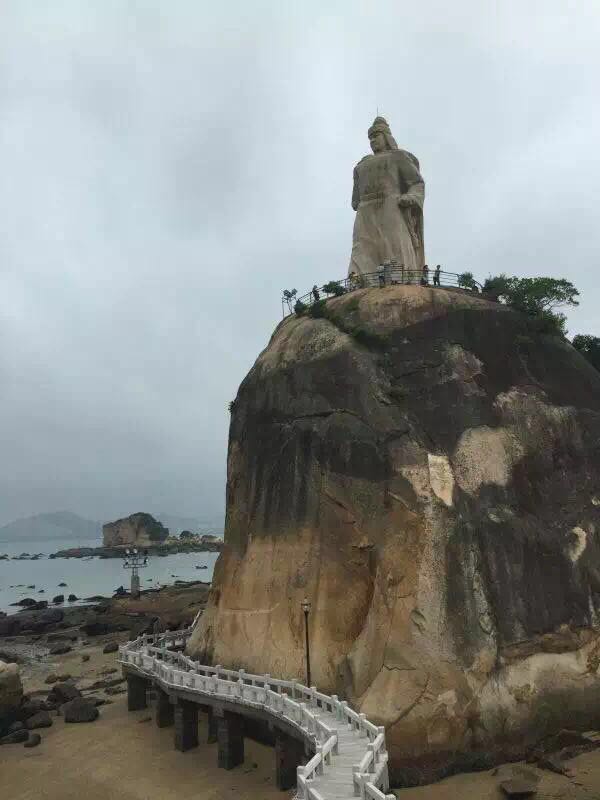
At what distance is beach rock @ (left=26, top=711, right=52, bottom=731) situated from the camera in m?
28.9

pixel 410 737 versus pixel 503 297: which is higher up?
pixel 503 297

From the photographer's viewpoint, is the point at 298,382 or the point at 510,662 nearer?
the point at 510,662

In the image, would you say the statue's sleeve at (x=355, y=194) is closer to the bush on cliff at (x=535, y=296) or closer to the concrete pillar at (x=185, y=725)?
the bush on cliff at (x=535, y=296)

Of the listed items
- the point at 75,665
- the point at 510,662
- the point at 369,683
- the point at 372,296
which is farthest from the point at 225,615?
the point at 75,665

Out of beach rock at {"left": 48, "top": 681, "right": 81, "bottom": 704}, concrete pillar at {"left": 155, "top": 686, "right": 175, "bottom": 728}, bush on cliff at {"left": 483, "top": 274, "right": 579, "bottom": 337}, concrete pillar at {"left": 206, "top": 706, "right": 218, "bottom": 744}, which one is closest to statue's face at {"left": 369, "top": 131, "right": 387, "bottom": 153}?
bush on cliff at {"left": 483, "top": 274, "right": 579, "bottom": 337}

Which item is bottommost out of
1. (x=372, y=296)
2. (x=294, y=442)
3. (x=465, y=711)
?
(x=465, y=711)

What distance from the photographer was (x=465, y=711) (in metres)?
19.3

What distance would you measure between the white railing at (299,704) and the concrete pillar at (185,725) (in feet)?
2.93

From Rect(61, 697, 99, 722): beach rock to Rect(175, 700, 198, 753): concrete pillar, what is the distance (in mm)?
7291

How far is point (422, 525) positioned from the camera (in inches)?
860

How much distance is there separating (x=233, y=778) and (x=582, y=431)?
1899cm

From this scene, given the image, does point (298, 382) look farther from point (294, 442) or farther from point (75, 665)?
point (75, 665)

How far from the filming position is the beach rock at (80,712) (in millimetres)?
29625

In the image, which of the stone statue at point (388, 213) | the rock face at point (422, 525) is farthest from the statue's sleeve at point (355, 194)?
the rock face at point (422, 525)
